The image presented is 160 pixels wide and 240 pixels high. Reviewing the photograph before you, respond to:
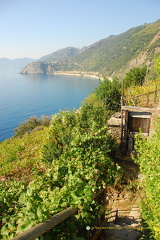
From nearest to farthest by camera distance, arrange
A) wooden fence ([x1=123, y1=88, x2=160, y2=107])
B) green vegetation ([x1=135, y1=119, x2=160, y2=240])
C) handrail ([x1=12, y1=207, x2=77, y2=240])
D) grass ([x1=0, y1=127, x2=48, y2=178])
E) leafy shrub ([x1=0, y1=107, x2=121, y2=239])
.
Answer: handrail ([x1=12, y1=207, x2=77, y2=240]) → leafy shrub ([x1=0, y1=107, x2=121, y2=239]) → green vegetation ([x1=135, y1=119, x2=160, y2=240]) → grass ([x1=0, y1=127, x2=48, y2=178]) → wooden fence ([x1=123, y1=88, x2=160, y2=107])

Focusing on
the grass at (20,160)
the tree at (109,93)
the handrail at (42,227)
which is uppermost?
the handrail at (42,227)

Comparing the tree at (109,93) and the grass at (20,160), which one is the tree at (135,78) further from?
the grass at (20,160)

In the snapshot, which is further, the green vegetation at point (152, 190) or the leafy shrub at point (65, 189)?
the green vegetation at point (152, 190)

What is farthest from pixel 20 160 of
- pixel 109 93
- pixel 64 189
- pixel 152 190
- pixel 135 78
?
pixel 135 78

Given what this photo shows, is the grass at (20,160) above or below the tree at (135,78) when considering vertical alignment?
below

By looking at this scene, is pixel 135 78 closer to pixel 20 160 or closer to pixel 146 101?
pixel 146 101

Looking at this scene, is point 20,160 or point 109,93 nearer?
point 20,160

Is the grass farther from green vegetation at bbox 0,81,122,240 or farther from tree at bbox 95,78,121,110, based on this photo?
tree at bbox 95,78,121,110

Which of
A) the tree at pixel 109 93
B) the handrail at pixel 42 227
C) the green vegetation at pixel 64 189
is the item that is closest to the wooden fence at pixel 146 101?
the tree at pixel 109 93

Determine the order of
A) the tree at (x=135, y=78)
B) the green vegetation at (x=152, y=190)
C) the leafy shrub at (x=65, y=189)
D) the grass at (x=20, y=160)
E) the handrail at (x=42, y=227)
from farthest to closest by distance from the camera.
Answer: the tree at (x=135, y=78), the grass at (x=20, y=160), the green vegetation at (x=152, y=190), the leafy shrub at (x=65, y=189), the handrail at (x=42, y=227)

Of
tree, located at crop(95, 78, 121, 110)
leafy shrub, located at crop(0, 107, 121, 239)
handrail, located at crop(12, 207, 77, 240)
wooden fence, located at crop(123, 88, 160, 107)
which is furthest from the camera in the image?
tree, located at crop(95, 78, 121, 110)

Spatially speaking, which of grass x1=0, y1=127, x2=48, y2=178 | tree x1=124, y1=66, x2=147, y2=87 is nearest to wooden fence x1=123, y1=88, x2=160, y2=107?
grass x1=0, y1=127, x2=48, y2=178

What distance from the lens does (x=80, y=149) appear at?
4.00 m

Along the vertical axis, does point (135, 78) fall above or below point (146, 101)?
above
